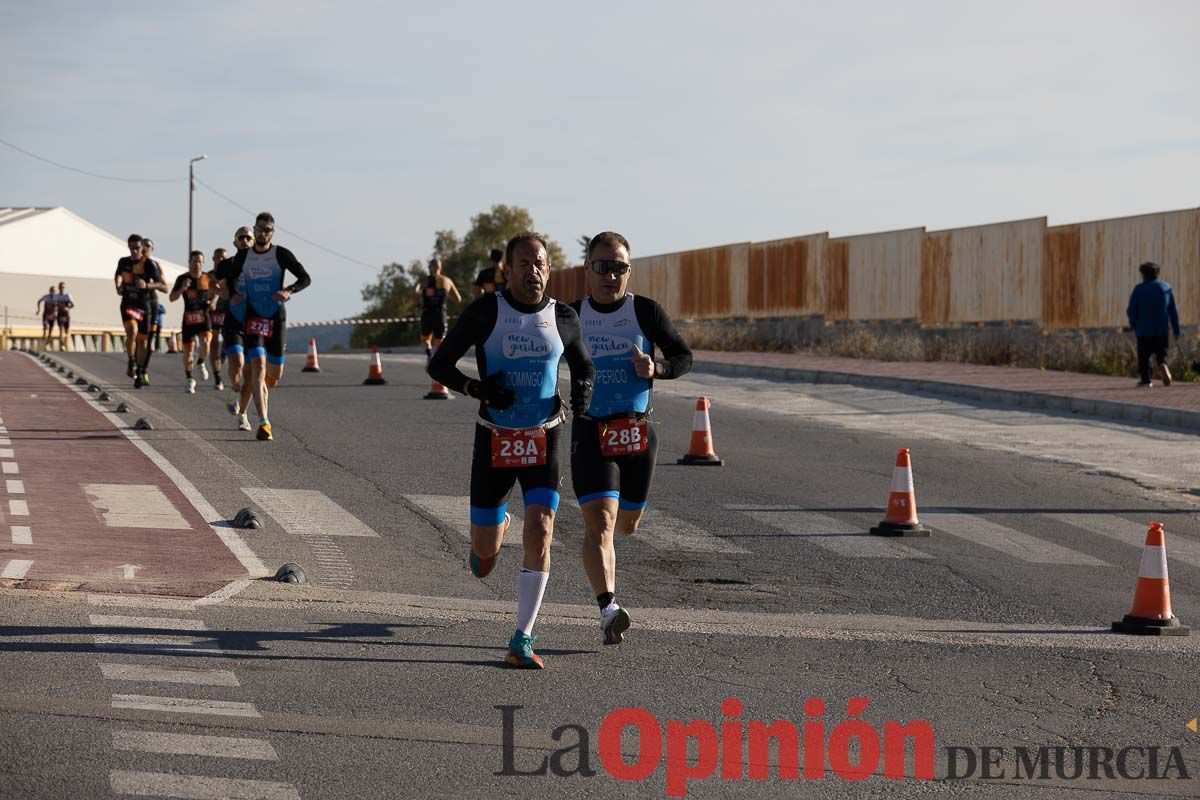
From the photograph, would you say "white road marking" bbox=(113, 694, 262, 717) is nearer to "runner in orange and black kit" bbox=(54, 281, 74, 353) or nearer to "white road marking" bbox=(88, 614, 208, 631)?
"white road marking" bbox=(88, 614, 208, 631)

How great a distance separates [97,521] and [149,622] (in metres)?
3.42

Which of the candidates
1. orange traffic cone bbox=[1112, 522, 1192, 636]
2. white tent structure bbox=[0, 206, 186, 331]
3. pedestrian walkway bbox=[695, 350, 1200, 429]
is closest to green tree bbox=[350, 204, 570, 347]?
white tent structure bbox=[0, 206, 186, 331]

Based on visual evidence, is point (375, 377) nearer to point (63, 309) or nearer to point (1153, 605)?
point (1153, 605)

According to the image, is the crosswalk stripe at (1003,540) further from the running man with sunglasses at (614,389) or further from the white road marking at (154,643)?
the white road marking at (154,643)

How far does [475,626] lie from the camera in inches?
314

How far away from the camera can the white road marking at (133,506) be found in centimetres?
1080

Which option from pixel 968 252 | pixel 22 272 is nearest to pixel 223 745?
pixel 968 252

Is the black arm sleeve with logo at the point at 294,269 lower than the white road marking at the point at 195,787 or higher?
higher

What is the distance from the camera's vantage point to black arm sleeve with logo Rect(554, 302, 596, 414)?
719 cm

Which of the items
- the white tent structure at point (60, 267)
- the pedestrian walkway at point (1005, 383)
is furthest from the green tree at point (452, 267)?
the pedestrian walkway at point (1005, 383)

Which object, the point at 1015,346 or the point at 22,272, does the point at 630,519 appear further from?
the point at 22,272

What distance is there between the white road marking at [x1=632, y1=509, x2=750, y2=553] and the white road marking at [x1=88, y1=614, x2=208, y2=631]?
12.6 feet

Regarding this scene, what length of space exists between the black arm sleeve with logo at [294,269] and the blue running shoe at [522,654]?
9.18 m

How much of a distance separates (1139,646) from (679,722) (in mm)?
2992
